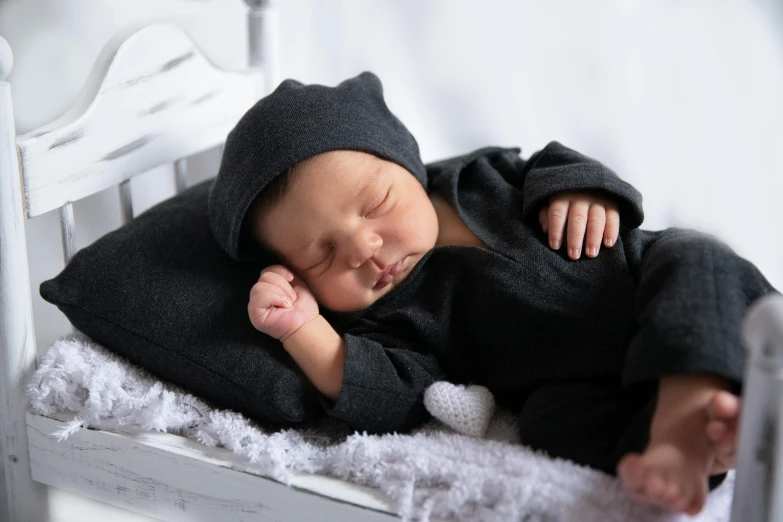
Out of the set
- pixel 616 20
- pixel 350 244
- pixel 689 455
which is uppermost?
pixel 616 20

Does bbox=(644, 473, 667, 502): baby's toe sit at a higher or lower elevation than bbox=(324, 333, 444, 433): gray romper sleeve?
higher

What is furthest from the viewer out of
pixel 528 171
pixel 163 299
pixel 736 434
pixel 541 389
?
pixel 528 171

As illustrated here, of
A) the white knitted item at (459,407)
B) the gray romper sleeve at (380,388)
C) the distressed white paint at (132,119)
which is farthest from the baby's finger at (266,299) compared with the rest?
the distressed white paint at (132,119)

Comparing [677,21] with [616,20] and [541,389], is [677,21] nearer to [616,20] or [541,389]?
[616,20]

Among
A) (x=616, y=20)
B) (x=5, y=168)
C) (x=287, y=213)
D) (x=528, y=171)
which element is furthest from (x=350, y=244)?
(x=616, y=20)

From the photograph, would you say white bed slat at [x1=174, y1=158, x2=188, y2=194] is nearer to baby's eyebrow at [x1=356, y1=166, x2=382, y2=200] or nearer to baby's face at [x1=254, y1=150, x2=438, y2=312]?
baby's face at [x1=254, y1=150, x2=438, y2=312]

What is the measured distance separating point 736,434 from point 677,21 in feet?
3.32

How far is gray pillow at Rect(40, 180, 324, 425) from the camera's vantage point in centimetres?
116

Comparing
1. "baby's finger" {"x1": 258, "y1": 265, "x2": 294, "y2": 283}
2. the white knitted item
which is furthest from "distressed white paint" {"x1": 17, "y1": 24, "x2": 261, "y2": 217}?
the white knitted item

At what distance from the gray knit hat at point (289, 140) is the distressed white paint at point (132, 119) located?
0.22 m

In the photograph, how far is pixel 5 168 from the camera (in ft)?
3.82

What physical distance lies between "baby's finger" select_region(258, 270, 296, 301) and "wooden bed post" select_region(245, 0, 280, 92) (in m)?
0.67

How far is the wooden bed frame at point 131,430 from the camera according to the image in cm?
81

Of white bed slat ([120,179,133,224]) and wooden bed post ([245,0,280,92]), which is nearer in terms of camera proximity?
white bed slat ([120,179,133,224])
